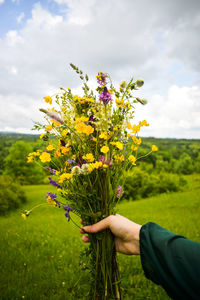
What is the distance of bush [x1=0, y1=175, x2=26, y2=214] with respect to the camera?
36.4ft

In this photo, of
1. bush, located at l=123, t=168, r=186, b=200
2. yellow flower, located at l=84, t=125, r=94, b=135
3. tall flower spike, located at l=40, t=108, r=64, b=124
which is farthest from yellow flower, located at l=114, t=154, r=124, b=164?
bush, located at l=123, t=168, r=186, b=200

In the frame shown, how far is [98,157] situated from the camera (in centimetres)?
129

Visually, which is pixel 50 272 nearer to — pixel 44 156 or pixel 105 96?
pixel 44 156

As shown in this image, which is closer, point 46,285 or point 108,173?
point 108,173

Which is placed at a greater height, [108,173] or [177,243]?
[108,173]

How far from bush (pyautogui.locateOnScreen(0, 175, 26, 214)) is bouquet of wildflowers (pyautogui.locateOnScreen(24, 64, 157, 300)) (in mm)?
11590

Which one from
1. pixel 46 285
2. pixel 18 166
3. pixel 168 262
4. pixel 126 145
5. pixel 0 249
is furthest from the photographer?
pixel 18 166

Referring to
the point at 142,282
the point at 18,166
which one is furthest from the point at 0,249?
the point at 18,166

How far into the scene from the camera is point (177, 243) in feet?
3.23

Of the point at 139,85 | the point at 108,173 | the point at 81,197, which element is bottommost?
the point at 81,197

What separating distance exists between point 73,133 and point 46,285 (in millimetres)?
2552

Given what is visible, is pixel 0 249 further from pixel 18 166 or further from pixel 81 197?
pixel 18 166

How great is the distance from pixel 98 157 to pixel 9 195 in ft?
40.1

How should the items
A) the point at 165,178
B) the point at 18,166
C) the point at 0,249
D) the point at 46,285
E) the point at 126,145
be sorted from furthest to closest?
the point at 18,166 → the point at 165,178 → the point at 0,249 → the point at 46,285 → the point at 126,145
